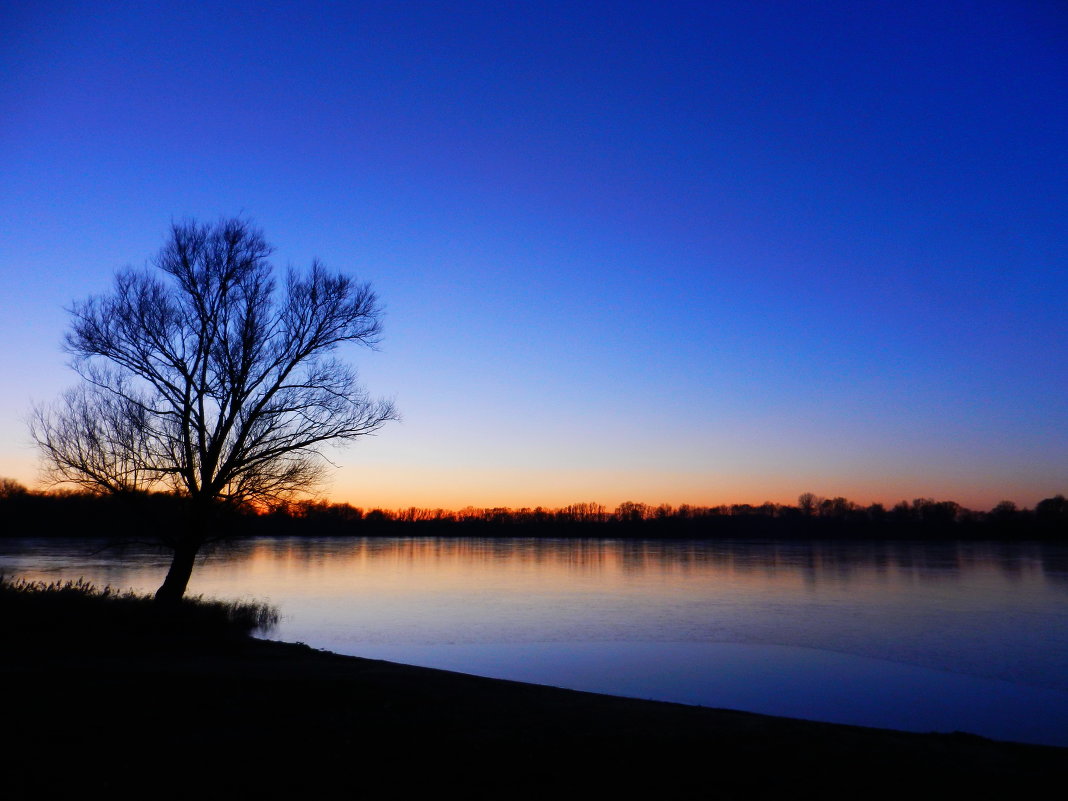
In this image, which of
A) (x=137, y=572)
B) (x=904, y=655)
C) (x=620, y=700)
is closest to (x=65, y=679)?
(x=620, y=700)

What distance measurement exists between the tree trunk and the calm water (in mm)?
3252

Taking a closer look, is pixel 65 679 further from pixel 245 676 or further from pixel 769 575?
pixel 769 575

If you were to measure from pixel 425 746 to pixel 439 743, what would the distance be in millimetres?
154

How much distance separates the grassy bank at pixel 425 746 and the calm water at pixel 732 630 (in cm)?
432

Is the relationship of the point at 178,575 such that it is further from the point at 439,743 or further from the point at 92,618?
the point at 439,743

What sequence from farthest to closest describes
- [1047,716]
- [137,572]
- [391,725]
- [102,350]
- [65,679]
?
[137,572]
[102,350]
[1047,716]
[65,679]
[391,725]

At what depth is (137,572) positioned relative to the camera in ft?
103

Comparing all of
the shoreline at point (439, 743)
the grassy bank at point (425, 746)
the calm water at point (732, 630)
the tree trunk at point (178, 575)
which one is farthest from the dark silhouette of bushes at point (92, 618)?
the calm water at point (732, 630)

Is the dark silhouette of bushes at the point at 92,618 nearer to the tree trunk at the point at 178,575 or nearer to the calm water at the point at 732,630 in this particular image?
the tree trunk at the point at 178,575

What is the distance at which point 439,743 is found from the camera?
6.05 metres

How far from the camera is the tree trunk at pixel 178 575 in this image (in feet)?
48.1

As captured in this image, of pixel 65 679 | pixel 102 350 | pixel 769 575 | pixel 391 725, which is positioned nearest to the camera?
pixel 391 725

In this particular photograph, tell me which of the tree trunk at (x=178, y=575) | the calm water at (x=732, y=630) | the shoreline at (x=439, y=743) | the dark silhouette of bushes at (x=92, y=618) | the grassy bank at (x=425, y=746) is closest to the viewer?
the grassy bank at (x=425, y=746)

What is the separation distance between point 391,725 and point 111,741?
7.52 feet
